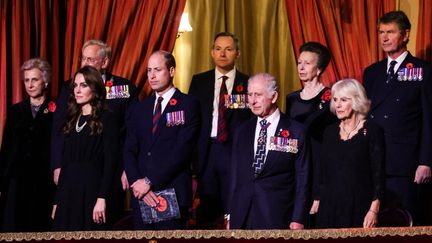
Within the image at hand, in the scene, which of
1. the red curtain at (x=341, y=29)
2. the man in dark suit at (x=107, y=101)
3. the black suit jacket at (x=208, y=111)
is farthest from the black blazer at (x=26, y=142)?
the red curtain at (x=341, y=29)

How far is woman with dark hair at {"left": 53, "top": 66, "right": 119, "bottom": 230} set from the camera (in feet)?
19.5

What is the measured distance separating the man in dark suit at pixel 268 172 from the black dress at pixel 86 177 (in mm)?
770

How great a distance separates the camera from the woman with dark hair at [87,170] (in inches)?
234

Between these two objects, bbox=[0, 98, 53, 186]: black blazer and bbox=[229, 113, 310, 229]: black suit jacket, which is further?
bbox=[0, 98, 53, 186]: black blazer

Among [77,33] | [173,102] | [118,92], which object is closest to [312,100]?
[173,102]

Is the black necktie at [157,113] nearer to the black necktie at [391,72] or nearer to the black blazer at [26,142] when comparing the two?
the black blazer at [26,142]

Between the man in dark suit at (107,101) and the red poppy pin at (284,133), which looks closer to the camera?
the red poppy pin at (284,133)

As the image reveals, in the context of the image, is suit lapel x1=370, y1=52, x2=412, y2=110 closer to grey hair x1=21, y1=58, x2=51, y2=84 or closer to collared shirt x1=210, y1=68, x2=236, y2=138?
collared shirt x1=210, y1=68, x2=236, y2=138

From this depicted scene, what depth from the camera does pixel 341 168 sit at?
19.1 feet

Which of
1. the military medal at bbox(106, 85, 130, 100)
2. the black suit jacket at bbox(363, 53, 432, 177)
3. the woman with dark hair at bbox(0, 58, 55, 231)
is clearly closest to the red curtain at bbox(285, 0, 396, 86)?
the black suit jacket at bbox(363, 53, 432, 177)

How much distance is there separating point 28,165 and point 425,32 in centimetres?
317

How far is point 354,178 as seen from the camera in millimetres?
5770

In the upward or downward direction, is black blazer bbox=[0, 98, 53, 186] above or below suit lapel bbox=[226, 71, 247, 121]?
below

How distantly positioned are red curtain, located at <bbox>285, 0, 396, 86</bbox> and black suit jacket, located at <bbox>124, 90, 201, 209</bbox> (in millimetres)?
1798
